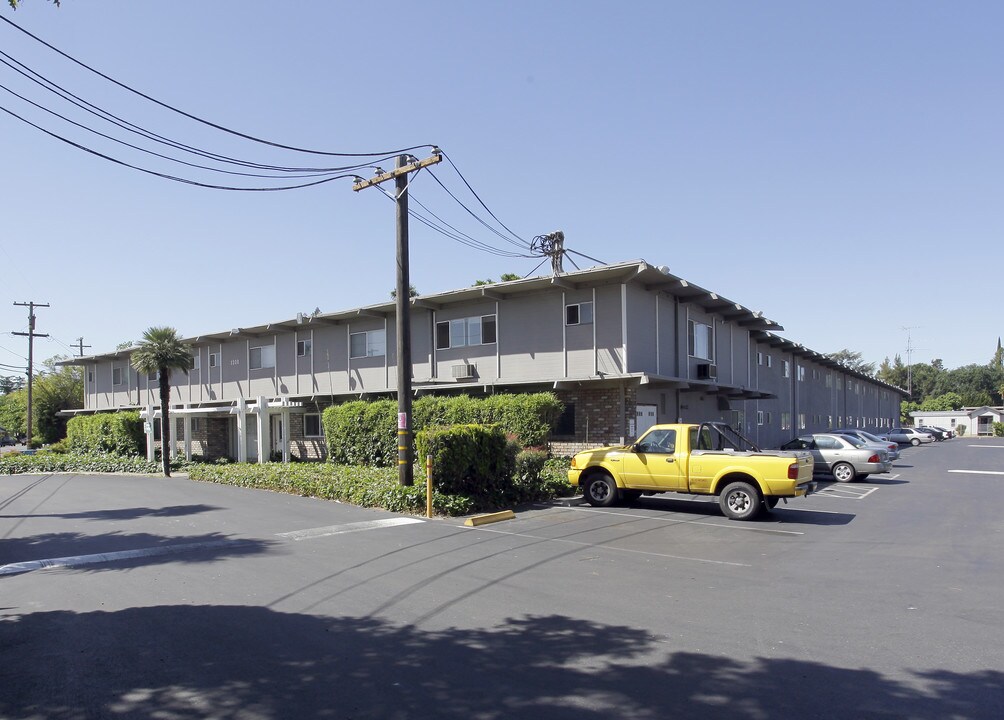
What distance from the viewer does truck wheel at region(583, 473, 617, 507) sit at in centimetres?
1546

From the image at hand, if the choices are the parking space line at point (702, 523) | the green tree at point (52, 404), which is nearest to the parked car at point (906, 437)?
the parking space line at point (702, 523)

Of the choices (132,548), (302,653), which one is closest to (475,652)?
(302,653)

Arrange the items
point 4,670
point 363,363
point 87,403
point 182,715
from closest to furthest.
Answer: point 182,715 → point 4,670 → point 363,363 → point 87,403

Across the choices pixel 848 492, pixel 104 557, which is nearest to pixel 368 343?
pixel 848 492

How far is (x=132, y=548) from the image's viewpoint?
437 inches

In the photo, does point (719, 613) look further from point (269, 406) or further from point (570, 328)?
point (269, 406)

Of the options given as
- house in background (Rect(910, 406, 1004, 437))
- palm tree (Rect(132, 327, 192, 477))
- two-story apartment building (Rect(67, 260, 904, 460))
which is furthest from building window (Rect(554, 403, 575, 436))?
house in background (Rect(910, 406, 1004, 437))

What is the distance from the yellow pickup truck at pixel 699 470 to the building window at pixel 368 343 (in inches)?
524

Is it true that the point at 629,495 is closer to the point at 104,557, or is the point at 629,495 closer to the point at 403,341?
the point at 403,341

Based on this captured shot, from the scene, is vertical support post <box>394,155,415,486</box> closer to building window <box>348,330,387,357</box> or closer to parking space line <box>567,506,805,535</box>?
parking space line <box>567,506,805,535</box>

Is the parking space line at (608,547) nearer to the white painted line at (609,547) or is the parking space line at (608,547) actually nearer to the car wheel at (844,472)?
the white painted line at (609,547)

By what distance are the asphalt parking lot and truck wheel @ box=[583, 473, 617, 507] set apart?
170cm

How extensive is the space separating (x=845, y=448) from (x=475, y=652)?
65.4ft

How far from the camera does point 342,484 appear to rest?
17.1m
